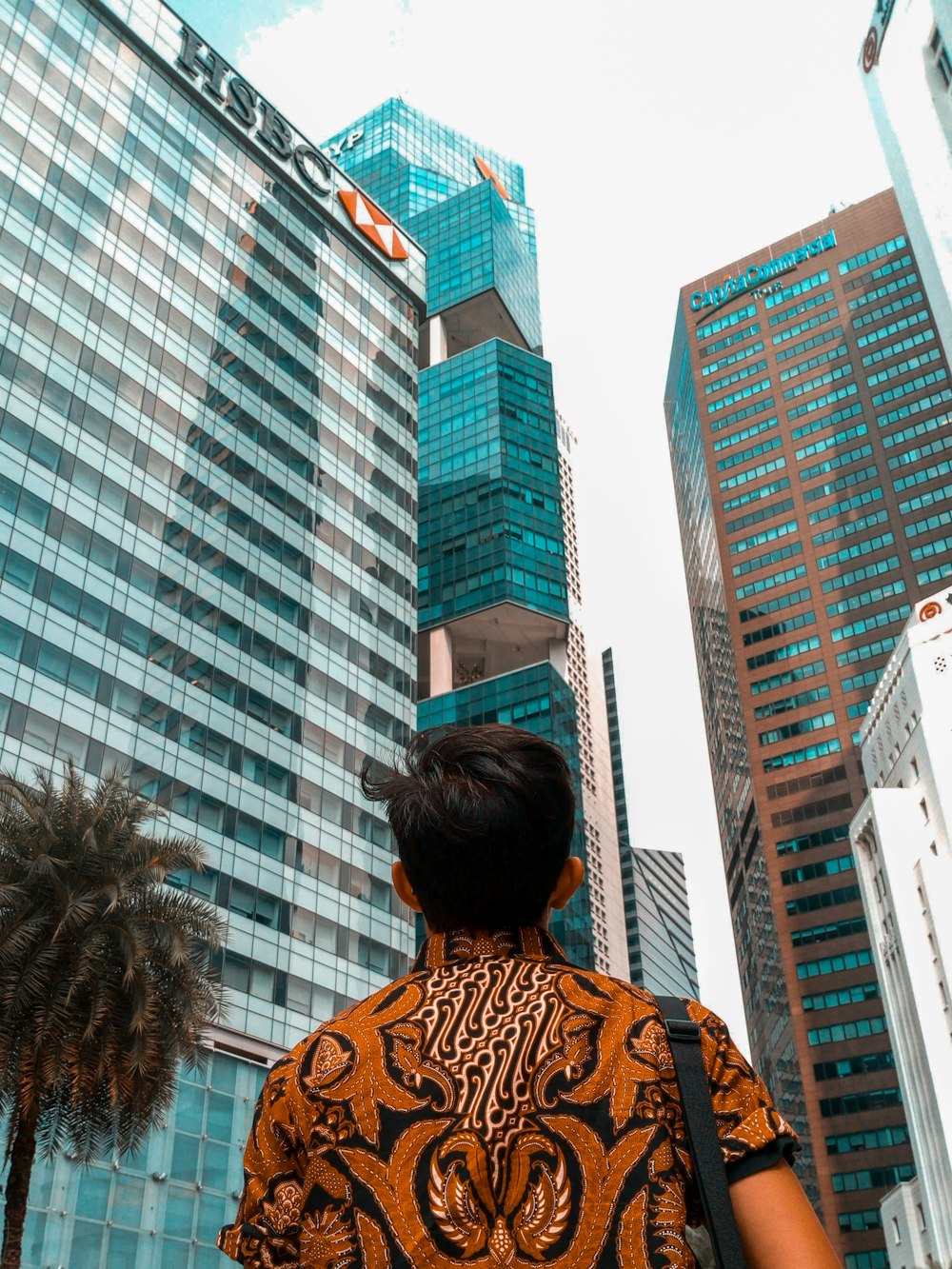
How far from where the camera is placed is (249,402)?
196ft

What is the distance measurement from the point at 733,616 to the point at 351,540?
8500cm

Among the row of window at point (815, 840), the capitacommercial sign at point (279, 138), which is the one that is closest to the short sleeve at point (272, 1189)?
the capitacommercial sign at point (279, 138)

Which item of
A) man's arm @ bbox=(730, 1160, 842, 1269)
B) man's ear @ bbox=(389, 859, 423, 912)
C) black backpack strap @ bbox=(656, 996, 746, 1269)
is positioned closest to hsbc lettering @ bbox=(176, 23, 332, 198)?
man's ear @ bbox=(389, 859, 423, 912)

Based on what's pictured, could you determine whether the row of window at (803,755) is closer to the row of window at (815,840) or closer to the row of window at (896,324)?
the row of window at (815,840)

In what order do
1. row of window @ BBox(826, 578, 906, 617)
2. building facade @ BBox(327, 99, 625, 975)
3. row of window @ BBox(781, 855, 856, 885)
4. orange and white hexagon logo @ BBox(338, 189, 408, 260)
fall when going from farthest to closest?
1. row of window @ BBox(826, 578, 906, 617)
2. row of window @ BBox(781, 855, 856, 885)
3. building facade @ BBox(327, 99, 625, 975)
4. orange and white hexagon logo @ BBox(338, 189, 408, 260)

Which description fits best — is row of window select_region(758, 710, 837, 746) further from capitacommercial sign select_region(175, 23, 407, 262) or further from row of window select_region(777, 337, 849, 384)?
capitacommercial sign select_region(175, 23, 407, 262)

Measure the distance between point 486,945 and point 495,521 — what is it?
11613 cm

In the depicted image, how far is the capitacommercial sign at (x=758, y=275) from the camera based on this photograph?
154 meters

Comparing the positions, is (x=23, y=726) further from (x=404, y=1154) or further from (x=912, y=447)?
(x=912, y=447)

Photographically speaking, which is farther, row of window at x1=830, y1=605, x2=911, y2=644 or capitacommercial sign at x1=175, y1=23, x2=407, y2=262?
row of window at x1=830, y1=605, x2=911, y2=644

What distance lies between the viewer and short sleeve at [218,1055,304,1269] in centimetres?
238

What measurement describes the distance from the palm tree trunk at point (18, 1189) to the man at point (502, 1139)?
61.8 feet

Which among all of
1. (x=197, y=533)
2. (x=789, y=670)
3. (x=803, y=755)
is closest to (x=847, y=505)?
(x=789, y=670)

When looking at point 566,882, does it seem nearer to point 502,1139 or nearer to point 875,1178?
point 502,1139
